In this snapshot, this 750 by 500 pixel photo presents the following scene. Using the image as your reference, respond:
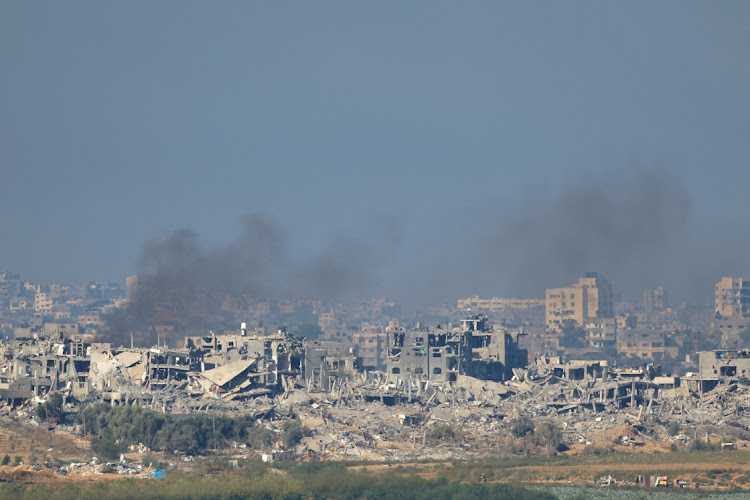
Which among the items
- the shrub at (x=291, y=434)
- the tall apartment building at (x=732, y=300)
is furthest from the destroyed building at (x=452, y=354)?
the tall apartment building at (x=732, y=300)

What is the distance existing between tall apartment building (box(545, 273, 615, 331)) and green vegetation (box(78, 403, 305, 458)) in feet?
382

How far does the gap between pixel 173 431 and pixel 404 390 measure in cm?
2342

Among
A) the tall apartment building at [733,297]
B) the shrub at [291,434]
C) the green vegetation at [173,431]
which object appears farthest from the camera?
the tall apartment building at [733,297]

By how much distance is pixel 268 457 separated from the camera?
64.8 meters

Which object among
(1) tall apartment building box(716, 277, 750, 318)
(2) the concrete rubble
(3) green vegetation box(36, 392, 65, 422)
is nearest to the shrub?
(2) the concrete rubble

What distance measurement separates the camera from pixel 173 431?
6738cm

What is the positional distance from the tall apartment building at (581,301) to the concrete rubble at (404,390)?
82.2 m

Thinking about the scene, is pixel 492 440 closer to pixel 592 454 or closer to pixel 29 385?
pixel 592 454

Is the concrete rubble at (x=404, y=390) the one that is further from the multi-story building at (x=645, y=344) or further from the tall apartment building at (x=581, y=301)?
the tall apartment building at (x=581, y=301)

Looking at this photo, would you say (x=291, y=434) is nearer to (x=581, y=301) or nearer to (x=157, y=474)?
(x=157, y=474)

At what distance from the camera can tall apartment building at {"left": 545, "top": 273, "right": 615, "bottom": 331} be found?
186750 millimetres

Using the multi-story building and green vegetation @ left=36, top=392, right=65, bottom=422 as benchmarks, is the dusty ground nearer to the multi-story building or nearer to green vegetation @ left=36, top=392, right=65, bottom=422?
green vegetation @ left=36, top=392, right=65, bottom=422

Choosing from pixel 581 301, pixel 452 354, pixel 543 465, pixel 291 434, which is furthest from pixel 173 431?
pixel 581 301

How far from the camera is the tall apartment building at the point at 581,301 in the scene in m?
187
